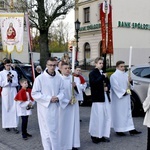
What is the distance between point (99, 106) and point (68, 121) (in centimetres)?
89

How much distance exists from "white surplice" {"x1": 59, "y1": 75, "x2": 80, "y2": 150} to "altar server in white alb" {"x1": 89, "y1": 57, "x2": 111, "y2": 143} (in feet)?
2.09

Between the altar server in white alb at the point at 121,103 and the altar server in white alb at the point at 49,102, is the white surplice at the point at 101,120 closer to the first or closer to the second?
the altar server in white alb at the point at 121,103

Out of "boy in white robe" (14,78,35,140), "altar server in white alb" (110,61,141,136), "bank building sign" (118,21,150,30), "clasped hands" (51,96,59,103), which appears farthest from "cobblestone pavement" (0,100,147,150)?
"bank building sign" (118,21,150,30)

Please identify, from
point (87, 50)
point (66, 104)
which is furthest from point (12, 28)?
point (87, 50)

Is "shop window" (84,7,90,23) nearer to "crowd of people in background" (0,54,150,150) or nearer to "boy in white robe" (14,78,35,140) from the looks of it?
"crowd of people in background" (0,54,150,150)

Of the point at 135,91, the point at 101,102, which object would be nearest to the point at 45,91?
the point at 101,102

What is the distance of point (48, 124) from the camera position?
17.5 ft

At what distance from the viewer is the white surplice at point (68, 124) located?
19.1 feet

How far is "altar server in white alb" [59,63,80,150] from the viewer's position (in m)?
5.82

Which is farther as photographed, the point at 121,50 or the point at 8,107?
the point at 121,50

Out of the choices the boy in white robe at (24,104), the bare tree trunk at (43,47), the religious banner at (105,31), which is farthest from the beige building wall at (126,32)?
the boy in white robe at (24,104)

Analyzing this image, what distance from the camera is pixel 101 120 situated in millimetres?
6480

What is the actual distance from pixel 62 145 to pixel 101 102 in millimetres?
1312

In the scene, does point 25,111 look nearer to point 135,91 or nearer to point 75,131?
point 75,131
